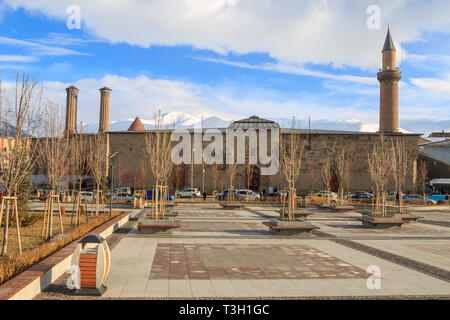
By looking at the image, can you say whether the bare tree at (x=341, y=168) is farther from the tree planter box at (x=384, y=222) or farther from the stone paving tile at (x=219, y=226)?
the stone paving tile at (x=219, y=226)

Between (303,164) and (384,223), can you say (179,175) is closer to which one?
(303,164)

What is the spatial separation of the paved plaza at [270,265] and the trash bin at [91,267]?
235 millimetres

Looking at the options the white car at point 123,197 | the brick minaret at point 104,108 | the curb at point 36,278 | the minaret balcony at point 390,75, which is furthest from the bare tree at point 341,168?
the brick minaret at point 104,108

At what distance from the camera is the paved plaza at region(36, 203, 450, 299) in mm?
6926

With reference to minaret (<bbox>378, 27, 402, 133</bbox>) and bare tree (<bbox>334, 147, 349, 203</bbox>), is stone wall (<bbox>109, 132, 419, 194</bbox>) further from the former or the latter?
minaret (<bbox>378, 27, 402, 133</bbox>)

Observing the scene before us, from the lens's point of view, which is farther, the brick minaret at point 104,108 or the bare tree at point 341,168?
the brick minaret at point 104,108

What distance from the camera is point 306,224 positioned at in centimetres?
1411

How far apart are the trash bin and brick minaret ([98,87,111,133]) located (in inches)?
2110

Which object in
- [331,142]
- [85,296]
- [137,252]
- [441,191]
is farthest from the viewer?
[331,142]

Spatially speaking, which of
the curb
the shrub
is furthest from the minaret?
the curb

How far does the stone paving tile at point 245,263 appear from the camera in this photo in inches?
320
